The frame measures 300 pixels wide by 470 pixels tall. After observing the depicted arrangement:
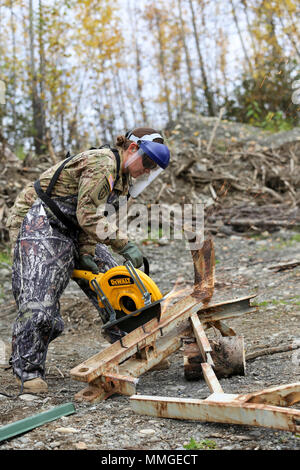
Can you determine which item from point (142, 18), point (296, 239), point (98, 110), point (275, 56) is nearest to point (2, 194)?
point (296, 239)

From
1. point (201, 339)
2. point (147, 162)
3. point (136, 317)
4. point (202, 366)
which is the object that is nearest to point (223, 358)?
point (201, 339)

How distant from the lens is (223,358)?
137 inches

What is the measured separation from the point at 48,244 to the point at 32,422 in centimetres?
142

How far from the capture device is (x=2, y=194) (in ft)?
30.8

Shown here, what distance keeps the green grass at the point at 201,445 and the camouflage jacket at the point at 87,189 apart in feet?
5.47

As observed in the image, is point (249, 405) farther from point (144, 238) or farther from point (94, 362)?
point (144, 238)

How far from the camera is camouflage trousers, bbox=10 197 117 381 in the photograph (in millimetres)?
3434

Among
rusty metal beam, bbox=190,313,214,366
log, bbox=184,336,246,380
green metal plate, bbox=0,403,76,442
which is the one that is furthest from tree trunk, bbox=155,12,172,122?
green metal plate, bbox=0,403,76,442

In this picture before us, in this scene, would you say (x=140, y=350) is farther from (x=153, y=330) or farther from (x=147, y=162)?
(x=147, y=162)

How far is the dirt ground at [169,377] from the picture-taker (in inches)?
94.9

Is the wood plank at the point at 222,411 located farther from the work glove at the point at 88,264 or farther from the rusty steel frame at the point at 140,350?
the work glove at the point at 88,264

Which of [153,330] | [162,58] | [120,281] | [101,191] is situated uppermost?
[162,58]

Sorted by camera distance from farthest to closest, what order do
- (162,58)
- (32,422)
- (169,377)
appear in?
(162,58), (169,377), (32,422)

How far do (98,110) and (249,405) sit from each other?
747 inches
